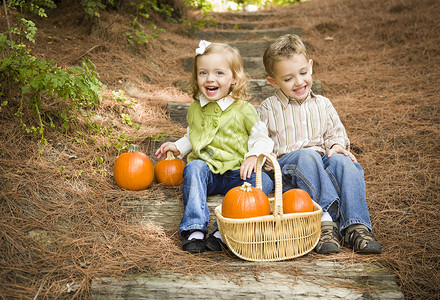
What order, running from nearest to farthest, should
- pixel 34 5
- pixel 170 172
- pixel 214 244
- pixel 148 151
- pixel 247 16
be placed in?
pixel 214 244 < pixel 170 172 < pixel 148 151 < pixel 34 5 < pixel 247 16

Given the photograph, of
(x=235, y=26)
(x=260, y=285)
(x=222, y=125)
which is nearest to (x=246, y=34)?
(x=235, y=26)

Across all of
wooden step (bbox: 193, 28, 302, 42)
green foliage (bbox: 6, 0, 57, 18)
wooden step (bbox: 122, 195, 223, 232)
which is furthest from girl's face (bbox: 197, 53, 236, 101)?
wooden step (bbox: 193, 28, 302, 42)

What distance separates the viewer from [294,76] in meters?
2.49

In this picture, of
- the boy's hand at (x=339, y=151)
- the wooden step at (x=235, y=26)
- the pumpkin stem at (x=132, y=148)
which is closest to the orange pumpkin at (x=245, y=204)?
the boy's hand at (x=339, y=151)

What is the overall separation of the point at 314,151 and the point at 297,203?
495 mm

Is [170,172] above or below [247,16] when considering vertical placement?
below

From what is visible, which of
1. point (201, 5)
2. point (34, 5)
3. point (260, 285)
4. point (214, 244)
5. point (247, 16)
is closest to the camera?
point (260, 285)

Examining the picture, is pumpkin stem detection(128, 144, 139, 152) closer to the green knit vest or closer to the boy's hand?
the green knit vest

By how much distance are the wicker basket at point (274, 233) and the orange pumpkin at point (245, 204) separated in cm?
5

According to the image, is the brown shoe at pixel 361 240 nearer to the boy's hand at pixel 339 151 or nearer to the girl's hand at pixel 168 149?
the boy's hand at pixel 339 151

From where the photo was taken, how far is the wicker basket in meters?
1.81

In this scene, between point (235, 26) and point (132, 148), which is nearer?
point (132, 148)

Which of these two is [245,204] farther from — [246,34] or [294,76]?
[246,34]

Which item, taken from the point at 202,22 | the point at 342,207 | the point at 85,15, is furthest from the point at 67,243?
the point at 202,22
